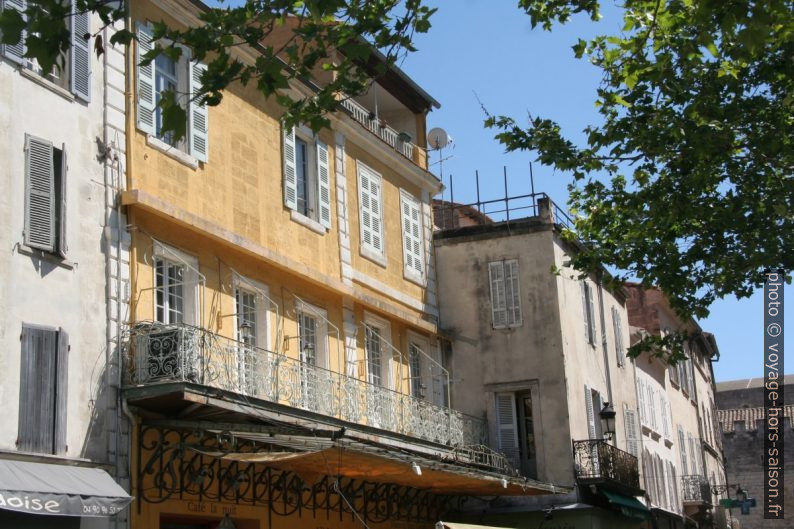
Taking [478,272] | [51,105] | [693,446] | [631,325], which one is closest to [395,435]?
[478,272]

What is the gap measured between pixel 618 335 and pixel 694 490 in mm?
10301

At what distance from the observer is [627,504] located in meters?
26.6

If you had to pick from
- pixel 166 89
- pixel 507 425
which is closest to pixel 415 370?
pixel 507 425

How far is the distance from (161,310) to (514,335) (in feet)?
33.9

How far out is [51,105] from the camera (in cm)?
1545

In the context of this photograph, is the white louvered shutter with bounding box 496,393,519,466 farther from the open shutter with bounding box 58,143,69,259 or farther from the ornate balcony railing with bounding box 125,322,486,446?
the open shutter with bounding box 58,143,69,259

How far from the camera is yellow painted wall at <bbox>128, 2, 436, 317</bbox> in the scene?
17.4 meters

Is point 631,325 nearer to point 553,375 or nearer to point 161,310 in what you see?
point 553,375

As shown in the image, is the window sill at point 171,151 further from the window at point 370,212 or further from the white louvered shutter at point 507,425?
the white louvered shutter at point 507,425

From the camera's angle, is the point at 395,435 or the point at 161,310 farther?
the point at 395,435

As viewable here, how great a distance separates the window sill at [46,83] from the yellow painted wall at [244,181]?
124 cm

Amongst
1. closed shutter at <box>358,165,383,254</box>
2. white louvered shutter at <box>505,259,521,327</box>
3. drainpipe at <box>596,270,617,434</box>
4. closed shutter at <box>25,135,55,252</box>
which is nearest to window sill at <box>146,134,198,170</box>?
closed shutter at <box>25,135,55,252</box>

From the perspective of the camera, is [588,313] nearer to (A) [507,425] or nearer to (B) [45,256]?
(A) [507,425]

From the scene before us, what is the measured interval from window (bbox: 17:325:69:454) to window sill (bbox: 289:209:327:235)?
650 centimetres
